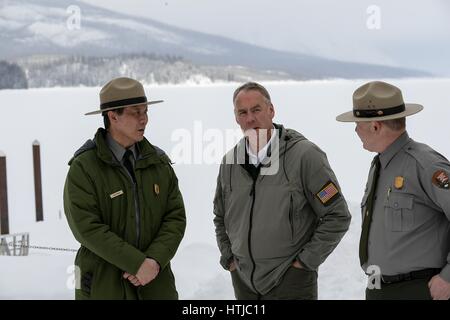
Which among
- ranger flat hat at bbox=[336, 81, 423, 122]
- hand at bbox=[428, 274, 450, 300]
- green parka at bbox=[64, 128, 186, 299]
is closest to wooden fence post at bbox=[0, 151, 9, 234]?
green parka at bbox=[64, 128, 186, 299]

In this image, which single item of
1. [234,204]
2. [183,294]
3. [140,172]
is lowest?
[183,294]

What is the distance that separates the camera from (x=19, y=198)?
6113 mm

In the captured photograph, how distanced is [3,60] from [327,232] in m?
3.99

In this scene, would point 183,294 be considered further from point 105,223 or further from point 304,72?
point 304,72

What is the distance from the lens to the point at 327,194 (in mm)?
1969

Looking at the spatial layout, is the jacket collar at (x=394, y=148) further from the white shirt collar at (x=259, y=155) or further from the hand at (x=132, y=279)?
the hand at (x=132, y=279)

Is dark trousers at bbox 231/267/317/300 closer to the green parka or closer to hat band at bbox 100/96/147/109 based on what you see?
the green parka

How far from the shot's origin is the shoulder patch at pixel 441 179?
165 centimetres

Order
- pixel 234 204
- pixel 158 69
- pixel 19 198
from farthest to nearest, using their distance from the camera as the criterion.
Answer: pixel 19 198, pixel 158 69, pixel 234 204

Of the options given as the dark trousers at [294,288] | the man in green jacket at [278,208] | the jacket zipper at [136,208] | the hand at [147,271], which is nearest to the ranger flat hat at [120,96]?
the jacket zipper at [136,208]

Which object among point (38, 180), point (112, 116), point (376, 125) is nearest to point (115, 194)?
point (112, 116)

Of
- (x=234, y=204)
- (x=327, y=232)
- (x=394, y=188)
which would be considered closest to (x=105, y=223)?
(x=234, y=204)
